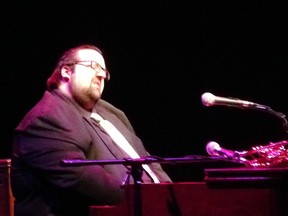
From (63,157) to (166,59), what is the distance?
7.98ft

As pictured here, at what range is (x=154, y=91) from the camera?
5.21m

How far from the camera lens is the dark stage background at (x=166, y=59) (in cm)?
501

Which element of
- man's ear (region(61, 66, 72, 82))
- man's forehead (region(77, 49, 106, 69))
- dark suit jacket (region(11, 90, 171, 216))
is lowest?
dark suit jacket (region(11, 90, 171, 216))

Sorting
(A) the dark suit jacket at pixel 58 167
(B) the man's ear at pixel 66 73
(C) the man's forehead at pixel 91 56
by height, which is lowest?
(A) the dark suit jacket at pixel 58 167

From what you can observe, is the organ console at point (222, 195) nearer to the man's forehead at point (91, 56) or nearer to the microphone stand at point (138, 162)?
the microphone stand at point (138, 162)

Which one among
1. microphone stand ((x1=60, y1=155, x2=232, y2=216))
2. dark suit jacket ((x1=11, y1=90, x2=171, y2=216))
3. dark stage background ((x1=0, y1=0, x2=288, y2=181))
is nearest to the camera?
microphone stand ((x1=60, y1=155, x2=232, y2=216))

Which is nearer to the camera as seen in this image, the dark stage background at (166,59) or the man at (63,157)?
the man at (63,157)

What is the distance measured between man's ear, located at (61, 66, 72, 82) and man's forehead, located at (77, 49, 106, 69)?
3.6 inches

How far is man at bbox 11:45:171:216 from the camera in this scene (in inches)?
113

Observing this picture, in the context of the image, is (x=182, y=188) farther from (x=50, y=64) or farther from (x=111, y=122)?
(x=50, y=64)

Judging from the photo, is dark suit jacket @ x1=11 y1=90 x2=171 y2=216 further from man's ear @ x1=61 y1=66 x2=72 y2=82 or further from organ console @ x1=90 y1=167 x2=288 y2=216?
organ console @ x1=90 y1=167 x2=288 y2=216

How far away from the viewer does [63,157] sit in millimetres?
2910

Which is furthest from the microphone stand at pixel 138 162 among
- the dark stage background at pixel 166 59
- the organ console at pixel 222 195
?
the dark stage background at pixel 166 59

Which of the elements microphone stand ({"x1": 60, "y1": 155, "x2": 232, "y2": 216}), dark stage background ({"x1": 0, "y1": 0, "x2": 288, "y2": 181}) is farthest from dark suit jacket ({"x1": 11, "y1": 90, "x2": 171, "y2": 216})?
dark stage background ({"x1": 0, "y1": 0, "x2": 288, "y2": 181})
